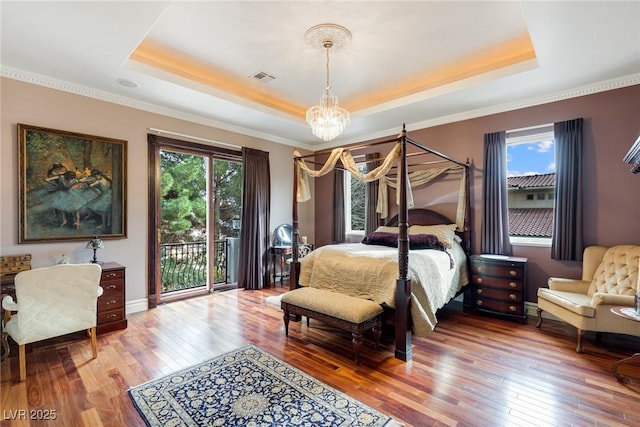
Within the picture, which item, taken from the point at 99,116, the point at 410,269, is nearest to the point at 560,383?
the point at 410,269

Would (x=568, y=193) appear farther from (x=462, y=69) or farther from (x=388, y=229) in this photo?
(x=388, y=229)

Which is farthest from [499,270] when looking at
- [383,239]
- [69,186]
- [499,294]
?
[69,186]

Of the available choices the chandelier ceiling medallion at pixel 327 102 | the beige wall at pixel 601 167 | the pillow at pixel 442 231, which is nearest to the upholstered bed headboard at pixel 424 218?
the pillow at pixel 442 231

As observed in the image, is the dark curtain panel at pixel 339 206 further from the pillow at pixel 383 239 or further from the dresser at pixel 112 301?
the dresser at pixel 112 301

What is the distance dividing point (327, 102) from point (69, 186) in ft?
10.6

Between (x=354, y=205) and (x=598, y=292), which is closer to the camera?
(x=598, y=292)

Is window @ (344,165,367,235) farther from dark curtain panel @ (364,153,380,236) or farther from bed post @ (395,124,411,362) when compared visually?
bed post @ (395,124,411,362)

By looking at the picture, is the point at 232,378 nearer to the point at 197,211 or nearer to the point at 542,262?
the point at 197,211

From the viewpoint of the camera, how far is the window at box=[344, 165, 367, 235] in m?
5.90

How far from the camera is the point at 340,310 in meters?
2.74

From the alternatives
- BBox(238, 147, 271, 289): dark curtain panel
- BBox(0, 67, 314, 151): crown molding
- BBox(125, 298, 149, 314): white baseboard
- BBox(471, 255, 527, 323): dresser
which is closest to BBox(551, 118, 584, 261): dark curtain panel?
BBox(471, 255, 527, 323): dresser

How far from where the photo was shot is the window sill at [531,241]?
12.7ft

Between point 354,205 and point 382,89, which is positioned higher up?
point 382,89

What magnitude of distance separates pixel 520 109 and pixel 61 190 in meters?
5.97
